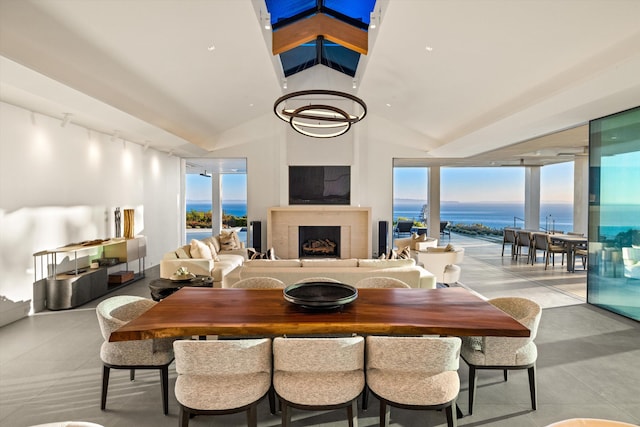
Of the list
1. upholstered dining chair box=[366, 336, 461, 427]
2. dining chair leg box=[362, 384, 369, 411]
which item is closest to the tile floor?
dining chair leg box=[362, 384, 369, 411]

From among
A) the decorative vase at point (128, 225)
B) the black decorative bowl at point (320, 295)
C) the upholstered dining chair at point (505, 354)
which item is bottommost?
the upholstered dining chair at point (505, 354)

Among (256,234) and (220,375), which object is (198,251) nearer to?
(256,234)

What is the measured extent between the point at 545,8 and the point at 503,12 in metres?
0.40

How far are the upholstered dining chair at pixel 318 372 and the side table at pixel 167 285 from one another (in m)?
2.40

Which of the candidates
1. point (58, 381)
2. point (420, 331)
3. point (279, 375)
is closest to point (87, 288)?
point (58, 381)

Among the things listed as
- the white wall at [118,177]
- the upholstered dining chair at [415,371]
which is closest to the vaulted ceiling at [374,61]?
the white wall at [118,177]

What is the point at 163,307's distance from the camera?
2.45m

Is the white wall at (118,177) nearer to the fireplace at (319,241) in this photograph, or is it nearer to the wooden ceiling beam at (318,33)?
the fireplace at (319,241)

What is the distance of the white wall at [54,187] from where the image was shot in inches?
169

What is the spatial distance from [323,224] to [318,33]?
4437 millimetres

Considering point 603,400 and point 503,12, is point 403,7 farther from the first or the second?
point 603,400

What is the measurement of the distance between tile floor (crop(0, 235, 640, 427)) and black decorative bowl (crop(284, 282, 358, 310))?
82cm

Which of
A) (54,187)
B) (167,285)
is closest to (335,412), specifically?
(167,285)

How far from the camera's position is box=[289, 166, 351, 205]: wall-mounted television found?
29.1 feet
